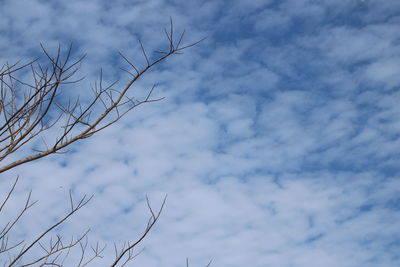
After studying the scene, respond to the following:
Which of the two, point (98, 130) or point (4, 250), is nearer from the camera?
point (98, 130)

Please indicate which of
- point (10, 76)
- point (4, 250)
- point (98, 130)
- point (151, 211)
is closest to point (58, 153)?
point (98, 130)

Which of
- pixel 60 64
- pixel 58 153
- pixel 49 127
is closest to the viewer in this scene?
pixel 58 153

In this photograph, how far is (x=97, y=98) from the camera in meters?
2.37

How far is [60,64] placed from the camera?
2.46m

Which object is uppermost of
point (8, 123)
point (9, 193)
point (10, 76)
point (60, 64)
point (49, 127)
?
point (10, 76)

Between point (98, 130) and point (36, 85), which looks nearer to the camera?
point (98, 130)

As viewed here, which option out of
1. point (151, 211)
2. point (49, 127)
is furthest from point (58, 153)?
point (151, 211)

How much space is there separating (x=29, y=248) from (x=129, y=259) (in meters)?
0.71

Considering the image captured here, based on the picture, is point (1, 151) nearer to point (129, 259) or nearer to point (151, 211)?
point (151, 211)

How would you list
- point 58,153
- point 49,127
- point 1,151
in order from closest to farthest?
1. point 1,151
2. point 58,153
3. point 49,127

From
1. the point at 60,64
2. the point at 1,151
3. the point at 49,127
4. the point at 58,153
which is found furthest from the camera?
the point at 49,127

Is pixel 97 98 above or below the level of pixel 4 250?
above

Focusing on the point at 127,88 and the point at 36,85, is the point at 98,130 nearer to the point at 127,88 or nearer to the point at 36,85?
the point at 127,88

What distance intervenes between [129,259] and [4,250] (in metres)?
0.97
